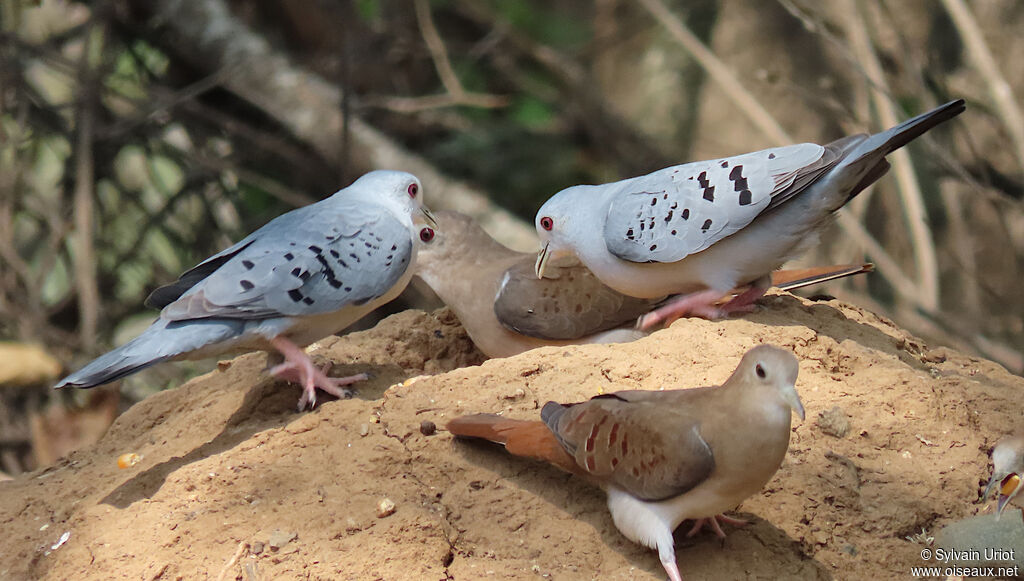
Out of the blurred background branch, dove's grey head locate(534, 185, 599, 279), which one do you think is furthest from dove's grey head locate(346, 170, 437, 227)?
the blurred background branch

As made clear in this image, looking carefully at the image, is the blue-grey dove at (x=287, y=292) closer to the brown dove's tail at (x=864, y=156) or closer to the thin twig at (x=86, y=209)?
the brown dove's tail at (x=864, y=156)

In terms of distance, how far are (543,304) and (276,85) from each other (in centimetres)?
399

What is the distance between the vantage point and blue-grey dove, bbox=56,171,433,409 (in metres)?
3.82

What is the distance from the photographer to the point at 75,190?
7.70 meters

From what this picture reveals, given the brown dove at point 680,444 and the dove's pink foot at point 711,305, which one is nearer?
the brown dove at point 680,444

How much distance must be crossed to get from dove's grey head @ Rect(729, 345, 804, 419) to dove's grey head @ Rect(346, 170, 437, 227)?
200 cm

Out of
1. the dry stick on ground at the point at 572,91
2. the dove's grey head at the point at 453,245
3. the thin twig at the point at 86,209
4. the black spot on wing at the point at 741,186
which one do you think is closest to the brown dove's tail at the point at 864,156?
the black spot on wing at the point at 741,186

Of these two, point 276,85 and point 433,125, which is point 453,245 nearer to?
point 276,85

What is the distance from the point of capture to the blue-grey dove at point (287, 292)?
12.5ft

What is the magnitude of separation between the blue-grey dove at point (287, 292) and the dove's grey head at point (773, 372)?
68.7 inches

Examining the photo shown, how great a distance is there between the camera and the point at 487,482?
3570mm

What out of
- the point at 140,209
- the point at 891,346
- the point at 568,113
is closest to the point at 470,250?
the point at 891,346

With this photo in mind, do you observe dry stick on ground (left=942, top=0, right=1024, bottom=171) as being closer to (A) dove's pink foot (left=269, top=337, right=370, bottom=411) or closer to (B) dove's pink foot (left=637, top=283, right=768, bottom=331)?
(B) dove's pink foot (left=637, top=283, right=768, bottom=331)

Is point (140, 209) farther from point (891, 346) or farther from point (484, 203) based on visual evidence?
point (891, 346)
